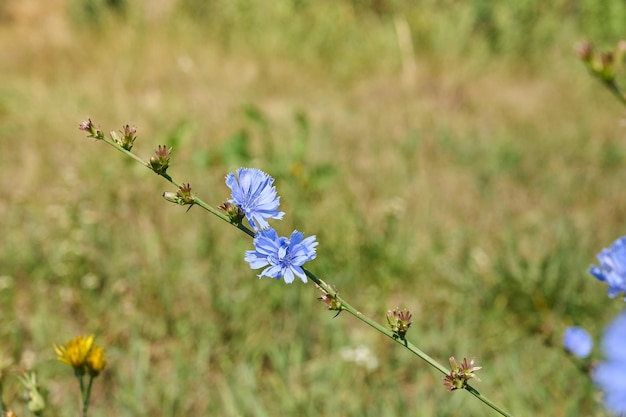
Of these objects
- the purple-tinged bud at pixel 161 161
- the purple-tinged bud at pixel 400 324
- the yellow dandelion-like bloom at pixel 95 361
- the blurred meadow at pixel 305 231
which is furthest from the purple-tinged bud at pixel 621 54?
the yellow dandelion-like bloom at pixel 95 361

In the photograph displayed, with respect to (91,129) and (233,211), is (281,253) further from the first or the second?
(91,129)

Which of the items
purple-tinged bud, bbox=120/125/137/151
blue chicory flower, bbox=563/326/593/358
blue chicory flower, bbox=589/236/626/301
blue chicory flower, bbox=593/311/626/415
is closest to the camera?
blue chicory flower, bbox=593/311/626/415

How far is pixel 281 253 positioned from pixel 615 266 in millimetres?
408

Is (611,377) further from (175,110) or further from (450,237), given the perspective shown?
(175,110)

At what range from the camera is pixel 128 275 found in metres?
2.35

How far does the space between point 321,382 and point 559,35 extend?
5680mm

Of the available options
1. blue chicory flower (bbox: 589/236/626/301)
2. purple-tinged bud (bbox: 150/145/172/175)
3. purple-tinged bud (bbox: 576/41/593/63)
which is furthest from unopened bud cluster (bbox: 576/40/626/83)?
purple-tinged bud (bbox: 150/145/172/175)

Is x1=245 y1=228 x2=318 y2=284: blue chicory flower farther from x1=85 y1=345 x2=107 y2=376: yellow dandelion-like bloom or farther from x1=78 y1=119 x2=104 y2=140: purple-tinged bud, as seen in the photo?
x1=85 y1=345 x2=107 y2=376: yellow dandelion-like bloom

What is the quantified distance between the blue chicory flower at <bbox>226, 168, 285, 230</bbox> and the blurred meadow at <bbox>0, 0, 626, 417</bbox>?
96cm

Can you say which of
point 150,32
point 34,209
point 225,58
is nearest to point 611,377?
point 34,209

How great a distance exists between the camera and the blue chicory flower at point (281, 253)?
786 mm

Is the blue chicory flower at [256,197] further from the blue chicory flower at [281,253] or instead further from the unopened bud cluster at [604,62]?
the unopened bud cluster at [604,62]

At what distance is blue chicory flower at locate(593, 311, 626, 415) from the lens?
20.7 inches

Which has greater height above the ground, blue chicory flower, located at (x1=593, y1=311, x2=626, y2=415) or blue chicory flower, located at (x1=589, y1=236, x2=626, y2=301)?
blue chicory flower, located at (x1=589, y1=236, x2=626, y2=301)
